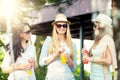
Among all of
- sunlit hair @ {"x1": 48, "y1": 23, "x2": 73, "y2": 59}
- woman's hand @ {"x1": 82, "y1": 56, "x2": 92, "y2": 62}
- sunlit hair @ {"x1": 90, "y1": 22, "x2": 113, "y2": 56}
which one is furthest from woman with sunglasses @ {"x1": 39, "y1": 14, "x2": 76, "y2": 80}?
sunlit hair @ {"x1": 90, "y1": 22, "x2": 113, "y2": 56}

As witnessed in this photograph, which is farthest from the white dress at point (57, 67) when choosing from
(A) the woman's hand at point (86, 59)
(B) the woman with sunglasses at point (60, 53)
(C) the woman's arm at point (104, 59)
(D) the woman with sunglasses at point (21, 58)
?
(D) the woman with sunglasses at point (21, 58)

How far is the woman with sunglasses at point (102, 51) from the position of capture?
539cm

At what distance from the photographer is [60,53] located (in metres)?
5.48

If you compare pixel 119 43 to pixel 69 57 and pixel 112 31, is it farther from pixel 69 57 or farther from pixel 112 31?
pixel 69 57

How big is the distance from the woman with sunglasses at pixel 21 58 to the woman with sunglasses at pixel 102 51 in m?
0.82

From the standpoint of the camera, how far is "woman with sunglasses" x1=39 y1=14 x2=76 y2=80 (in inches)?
217

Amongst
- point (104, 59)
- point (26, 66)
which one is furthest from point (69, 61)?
point (26, 66)

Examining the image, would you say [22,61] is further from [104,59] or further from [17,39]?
[104,59]

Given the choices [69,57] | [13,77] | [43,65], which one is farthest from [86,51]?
[13,77]

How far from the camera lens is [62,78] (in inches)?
218

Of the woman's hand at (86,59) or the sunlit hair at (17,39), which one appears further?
the sunlit hair at (17,39)

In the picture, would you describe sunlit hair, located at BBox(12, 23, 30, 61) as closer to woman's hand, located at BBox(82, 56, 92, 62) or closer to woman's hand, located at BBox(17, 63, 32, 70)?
woman's hand, located at BBox(17, 63, 32, 70)

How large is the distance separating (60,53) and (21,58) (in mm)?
762

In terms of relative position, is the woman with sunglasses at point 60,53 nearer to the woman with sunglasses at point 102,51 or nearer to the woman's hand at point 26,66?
the woman with sunglasses at point 102,51
